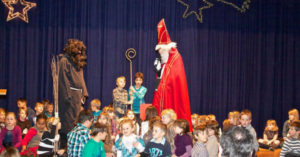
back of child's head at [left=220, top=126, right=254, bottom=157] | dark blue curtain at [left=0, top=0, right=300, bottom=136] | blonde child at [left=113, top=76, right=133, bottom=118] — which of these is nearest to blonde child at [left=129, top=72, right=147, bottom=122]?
blonde child at [left=113, top=76, right=133, bottom=118]

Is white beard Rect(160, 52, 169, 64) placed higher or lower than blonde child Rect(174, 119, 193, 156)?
higher

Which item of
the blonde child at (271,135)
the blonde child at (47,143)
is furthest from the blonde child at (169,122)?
the blonde child at (271,135)

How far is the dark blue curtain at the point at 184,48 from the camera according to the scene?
33.7 ft

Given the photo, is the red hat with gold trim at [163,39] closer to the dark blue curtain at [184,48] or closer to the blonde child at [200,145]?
the dark blue curtain at [184,48]

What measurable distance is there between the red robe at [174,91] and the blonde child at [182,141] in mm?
2003

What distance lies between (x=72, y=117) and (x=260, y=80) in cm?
653

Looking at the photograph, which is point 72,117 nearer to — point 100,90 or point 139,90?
point 139,90

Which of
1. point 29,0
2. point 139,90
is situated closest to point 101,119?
point 139,90

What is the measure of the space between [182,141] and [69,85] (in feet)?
7.46

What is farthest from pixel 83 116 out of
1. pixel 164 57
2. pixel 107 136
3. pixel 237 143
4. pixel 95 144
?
pixel 164 57

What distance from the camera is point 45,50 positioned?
33.8 feet

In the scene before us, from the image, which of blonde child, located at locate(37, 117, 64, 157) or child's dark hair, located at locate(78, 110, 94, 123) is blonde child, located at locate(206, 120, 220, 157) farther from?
blonde child, located at locate(37, 117, 64, 157)

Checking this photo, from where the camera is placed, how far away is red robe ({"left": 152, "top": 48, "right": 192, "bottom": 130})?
25.3 ft

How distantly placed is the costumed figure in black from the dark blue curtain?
390 centimetres
